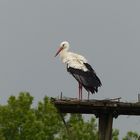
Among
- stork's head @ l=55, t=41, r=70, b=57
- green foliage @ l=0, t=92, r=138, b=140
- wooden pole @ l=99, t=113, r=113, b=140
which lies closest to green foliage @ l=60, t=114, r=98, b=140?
green foliage @ l=0, t=92, r=138, b=140

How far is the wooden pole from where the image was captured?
3788 centimetres

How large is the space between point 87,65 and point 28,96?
70.6ft

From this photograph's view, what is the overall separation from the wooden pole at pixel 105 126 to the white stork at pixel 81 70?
46.0 inches

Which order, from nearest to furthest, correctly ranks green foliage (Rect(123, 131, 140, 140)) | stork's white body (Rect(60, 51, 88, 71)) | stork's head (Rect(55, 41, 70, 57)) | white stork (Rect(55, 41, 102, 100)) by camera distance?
white stork (Rect(55, 41, 102, 100)) < stork's white body (Rect(60, 51, 88, 71)) < stork's head (Rect(55, 41, 70, 57)) < green foliage (Rect(123, 131, 140, 140))

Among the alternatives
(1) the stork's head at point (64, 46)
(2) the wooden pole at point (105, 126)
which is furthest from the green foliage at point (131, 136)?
(2) the wooden pole at point (105, 126)

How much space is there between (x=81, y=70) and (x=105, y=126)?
238 centimetres

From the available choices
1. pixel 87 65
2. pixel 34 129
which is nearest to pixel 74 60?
pixel 87 65

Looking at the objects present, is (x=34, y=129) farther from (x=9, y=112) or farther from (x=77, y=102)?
(x=77, y=102)

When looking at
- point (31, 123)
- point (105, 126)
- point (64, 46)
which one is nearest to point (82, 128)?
point (31, 123)

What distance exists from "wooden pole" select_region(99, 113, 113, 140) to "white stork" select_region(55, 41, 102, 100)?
3.84 feet

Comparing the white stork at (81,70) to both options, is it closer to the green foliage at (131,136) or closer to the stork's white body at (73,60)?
the stork's white body at (73,60)

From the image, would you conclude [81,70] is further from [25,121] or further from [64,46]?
[25,121]

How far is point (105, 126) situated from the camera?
125 feet

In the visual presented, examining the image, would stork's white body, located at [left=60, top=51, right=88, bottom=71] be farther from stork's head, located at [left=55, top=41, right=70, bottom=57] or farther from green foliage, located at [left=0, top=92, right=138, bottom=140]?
green foliage, located at [left=0, top=92, right=138, bottom=140]
